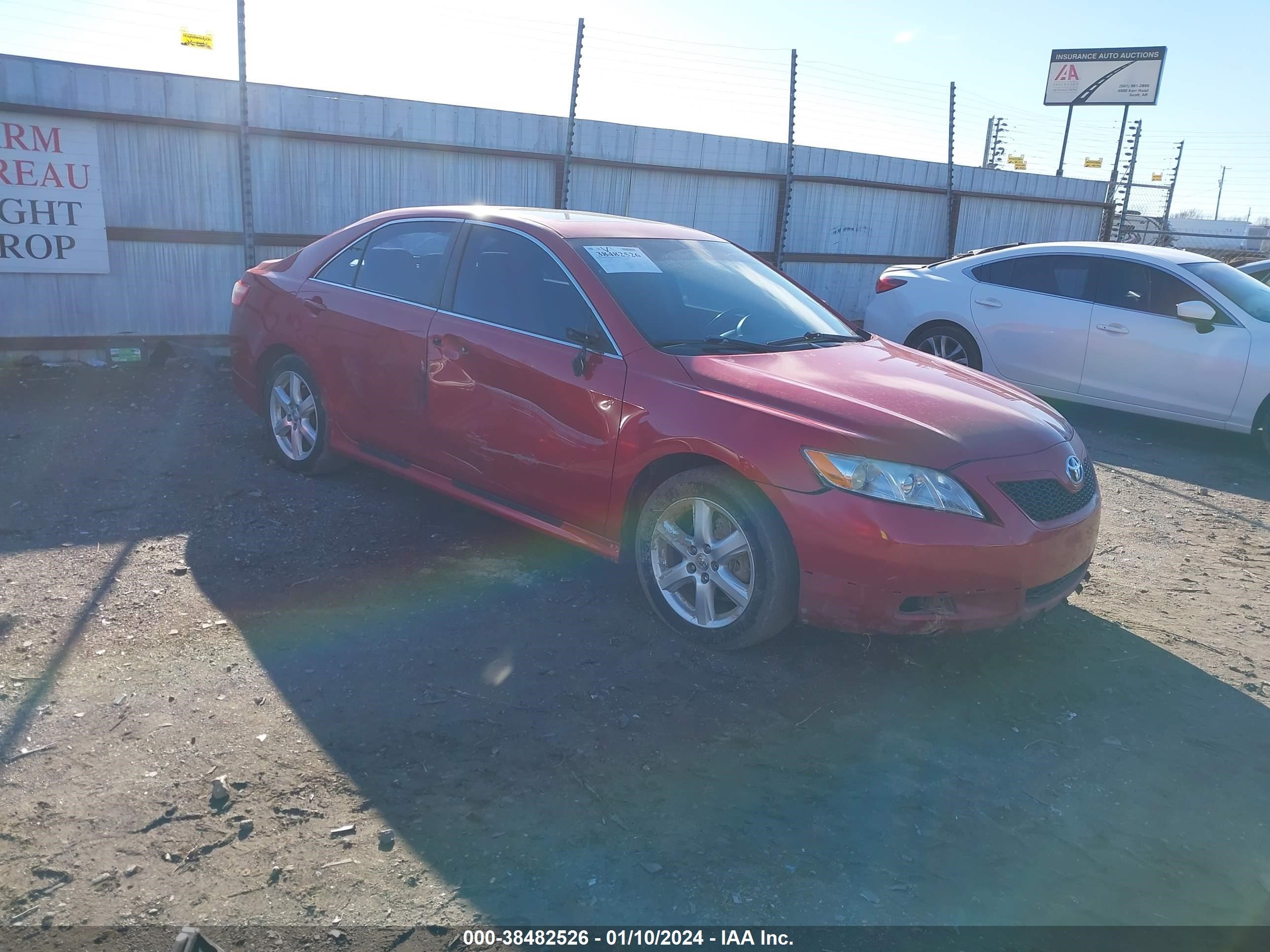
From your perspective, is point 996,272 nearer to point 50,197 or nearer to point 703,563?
point 703,563

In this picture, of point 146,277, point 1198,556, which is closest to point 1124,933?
point 1198,556

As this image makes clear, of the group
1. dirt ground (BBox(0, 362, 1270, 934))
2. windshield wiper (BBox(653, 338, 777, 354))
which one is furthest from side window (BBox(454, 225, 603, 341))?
dirt ground (BBox(0, 362, 1270, 934))

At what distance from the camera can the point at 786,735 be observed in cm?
343

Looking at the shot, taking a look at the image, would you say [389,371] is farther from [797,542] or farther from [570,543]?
[797,542]

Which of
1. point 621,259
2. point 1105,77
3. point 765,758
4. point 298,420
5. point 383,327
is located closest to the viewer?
point 765,758

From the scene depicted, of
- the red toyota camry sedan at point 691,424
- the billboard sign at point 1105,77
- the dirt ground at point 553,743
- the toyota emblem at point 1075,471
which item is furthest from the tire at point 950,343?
the billboard sign at point 1105,77

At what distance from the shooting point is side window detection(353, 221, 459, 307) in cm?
504

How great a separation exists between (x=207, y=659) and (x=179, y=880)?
4.33 feet

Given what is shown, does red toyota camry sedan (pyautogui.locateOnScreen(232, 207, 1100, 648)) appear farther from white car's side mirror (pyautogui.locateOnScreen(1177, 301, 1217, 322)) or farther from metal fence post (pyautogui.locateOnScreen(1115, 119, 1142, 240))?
metal fence post (pyautogui.locateOnScreen(1115, 119, 1142, 240))

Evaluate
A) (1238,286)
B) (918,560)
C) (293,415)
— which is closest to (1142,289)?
(1238,286)

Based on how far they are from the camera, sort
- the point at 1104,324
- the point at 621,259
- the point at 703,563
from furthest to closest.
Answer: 1. the point at 1104,324
2. the point at 621,259
3. the point at 703,563

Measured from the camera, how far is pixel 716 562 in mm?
3953

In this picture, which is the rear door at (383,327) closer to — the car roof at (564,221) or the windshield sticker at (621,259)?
the car roof at (564,221)

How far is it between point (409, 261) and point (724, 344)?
1862mm
